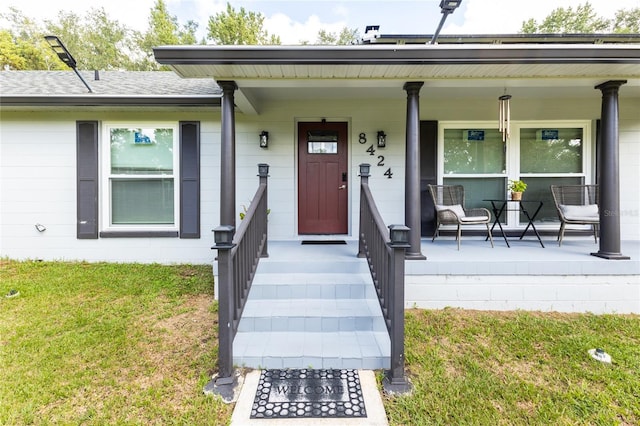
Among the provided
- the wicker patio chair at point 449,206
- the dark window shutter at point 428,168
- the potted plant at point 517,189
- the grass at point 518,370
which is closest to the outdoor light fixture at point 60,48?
the dark window shutter at point 428,168

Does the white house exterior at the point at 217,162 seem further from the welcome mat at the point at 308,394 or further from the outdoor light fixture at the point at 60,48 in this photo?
the welcome mat at the point at 308,394

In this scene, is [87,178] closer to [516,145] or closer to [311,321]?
[311,321]

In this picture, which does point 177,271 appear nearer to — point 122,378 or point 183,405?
point 122,378

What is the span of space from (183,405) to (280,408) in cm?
60

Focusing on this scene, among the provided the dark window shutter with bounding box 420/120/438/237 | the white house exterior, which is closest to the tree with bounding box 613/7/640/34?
the white house exterior

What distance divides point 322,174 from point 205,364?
3077mm

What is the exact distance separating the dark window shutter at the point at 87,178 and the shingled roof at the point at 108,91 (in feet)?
1.50

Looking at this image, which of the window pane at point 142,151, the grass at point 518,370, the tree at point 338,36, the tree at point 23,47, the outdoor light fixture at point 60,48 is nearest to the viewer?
the grass at point 518,370

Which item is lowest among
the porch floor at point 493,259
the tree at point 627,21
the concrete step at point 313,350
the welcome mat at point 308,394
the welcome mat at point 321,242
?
the welcome mat at point 308,394

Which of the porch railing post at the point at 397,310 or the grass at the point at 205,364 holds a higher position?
the porch railing post at the point at 397,310

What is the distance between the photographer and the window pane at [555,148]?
464cm

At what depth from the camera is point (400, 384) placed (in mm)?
2023

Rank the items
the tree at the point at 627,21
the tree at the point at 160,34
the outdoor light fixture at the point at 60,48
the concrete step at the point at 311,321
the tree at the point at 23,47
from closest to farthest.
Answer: the concrete step at the point at 311,321 < the outdoor light fixture at the point at 60,48 < the tree at the point at 23,47 < the tree at the point at 627,21 < the tree at the point at 160,34

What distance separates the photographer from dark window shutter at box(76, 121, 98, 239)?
14.6 feet
